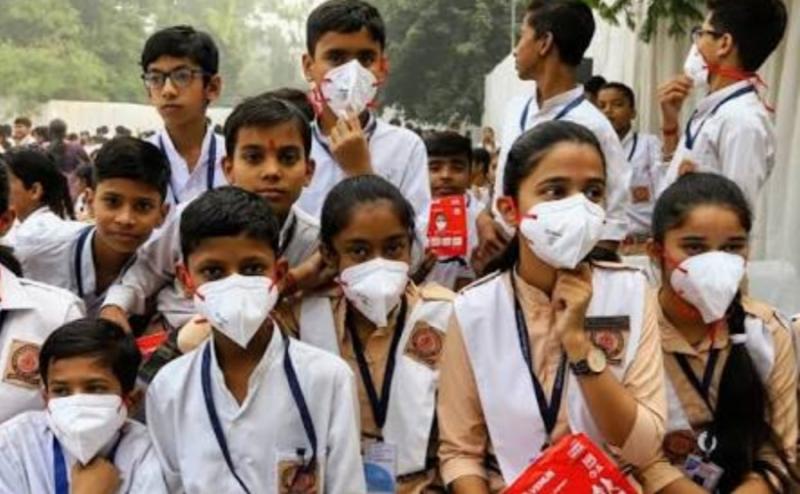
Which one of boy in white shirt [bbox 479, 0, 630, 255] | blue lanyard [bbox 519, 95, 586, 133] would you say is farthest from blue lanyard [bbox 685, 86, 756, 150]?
blue lanyard [bbox 519, 95, 586, 133]

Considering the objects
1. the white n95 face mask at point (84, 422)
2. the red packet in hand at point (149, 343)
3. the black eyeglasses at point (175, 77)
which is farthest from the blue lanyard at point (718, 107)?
the white n95 face mask at point (84, 422)

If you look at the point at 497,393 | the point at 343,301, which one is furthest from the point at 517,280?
the point at 343,301

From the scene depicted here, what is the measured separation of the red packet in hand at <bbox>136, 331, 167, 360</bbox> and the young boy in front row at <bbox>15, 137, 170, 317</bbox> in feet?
0.77

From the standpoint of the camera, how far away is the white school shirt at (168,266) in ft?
9.49

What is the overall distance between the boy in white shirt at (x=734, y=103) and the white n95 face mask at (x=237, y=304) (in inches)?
70.6

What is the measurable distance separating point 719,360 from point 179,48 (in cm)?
207

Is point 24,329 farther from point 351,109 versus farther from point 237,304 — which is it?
point 351,109

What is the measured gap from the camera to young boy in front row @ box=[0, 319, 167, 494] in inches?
93.5

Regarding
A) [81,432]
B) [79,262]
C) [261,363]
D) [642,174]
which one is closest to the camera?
[81,432]

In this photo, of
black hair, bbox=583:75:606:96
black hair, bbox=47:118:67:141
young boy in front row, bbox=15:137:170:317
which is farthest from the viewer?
black hair, bbox=47:118:67:141

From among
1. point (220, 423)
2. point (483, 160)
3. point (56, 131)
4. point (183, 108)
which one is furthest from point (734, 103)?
point (56, 131)

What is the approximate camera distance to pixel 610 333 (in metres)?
2.45

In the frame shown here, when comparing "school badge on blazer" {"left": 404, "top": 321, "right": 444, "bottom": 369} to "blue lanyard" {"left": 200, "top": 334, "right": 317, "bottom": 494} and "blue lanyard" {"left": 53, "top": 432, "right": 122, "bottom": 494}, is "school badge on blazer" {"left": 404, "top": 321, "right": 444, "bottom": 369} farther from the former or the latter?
"blue lanyard" {"left": 53, "top": 432, "right": 122, "bottom": 494}

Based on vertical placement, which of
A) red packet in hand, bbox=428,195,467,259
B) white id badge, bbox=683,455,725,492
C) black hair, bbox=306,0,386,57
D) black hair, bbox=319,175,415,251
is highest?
black hair, bbox=306,0,386,57
